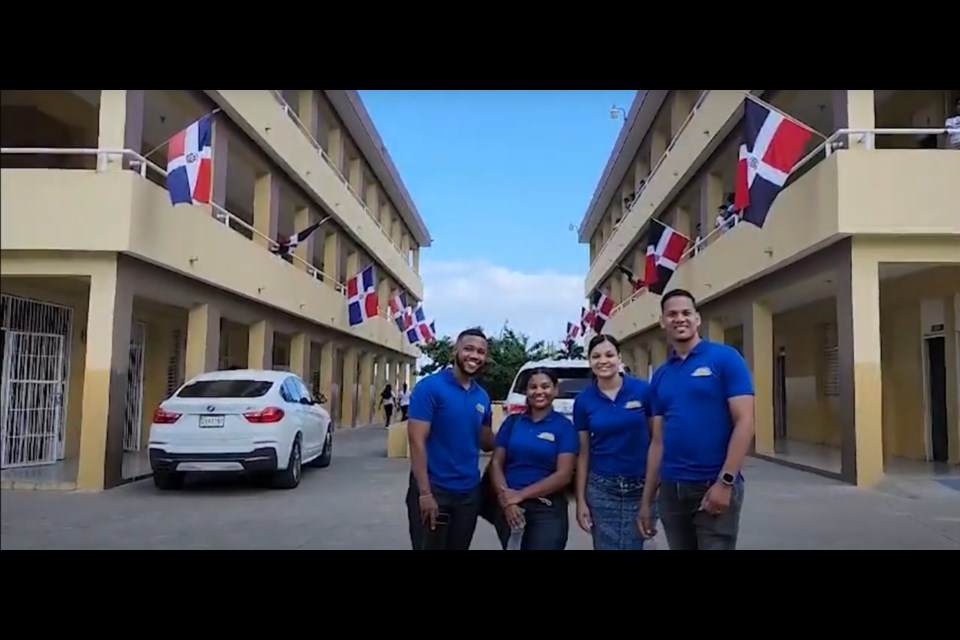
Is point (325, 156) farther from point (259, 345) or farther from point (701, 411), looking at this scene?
point (701, 411)

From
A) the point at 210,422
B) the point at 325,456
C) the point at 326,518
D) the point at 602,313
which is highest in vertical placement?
the point at 602,313

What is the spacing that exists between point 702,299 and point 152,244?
35.6ft

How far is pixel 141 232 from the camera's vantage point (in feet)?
30.7

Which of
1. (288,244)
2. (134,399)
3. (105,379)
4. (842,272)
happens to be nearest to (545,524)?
(105,379)

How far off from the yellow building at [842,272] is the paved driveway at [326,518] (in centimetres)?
136

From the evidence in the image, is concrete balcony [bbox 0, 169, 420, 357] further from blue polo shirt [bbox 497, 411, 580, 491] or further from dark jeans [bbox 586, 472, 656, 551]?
dark jeans [bbox 586, 472, 656, 551]

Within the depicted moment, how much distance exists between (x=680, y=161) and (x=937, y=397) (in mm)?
7991

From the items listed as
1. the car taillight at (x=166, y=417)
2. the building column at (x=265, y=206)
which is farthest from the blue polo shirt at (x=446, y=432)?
the building column at (x=265, y=206)

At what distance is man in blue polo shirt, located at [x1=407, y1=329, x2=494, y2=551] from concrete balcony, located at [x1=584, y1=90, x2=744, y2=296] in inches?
293

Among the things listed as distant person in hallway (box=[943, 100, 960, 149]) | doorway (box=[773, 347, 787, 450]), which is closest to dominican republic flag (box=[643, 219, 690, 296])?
doorway (box=[773, 347, 787, 450])

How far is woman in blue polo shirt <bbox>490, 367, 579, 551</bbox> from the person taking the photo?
433 centimetres

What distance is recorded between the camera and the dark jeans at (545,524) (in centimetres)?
435
